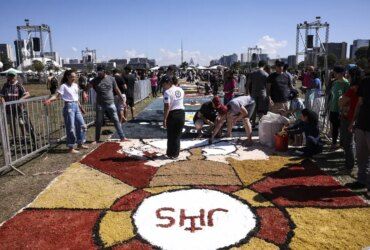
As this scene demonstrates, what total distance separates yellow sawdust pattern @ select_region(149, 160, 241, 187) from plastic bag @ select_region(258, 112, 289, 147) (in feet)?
6.82

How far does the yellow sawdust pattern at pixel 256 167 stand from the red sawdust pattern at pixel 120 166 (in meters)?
1.67

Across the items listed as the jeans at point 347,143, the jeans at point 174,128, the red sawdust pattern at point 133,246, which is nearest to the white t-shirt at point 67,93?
the jeans at point 174,128

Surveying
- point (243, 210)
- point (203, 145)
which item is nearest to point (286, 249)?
point (243, 210)

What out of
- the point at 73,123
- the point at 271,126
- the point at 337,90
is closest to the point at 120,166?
the point at 73,123

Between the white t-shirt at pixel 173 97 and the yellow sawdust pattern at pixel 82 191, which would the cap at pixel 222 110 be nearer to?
the white t-shirt at pixel 173 97

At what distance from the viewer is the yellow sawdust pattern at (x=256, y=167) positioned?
20.0 feet

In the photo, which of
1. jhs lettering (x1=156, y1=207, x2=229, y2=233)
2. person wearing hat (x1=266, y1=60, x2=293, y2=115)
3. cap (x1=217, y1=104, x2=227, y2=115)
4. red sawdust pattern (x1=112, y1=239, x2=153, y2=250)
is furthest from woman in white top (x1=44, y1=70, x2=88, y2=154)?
person wearing hat (x1=266, y1=60, x2=293, y2=115)

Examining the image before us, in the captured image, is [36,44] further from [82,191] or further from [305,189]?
[305,189]

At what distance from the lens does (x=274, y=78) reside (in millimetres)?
8922

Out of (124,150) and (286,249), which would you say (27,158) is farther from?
(286,249)

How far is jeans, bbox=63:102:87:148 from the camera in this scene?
7.78 m

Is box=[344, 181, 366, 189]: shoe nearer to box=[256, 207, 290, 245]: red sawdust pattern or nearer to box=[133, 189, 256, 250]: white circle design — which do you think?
box=[256, 207, 290, 245]: red sawdust pattern

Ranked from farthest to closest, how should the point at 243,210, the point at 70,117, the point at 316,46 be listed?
the point at 316,46, the point at 70,117, the point at 243,210

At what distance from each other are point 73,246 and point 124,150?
445 centimetres
